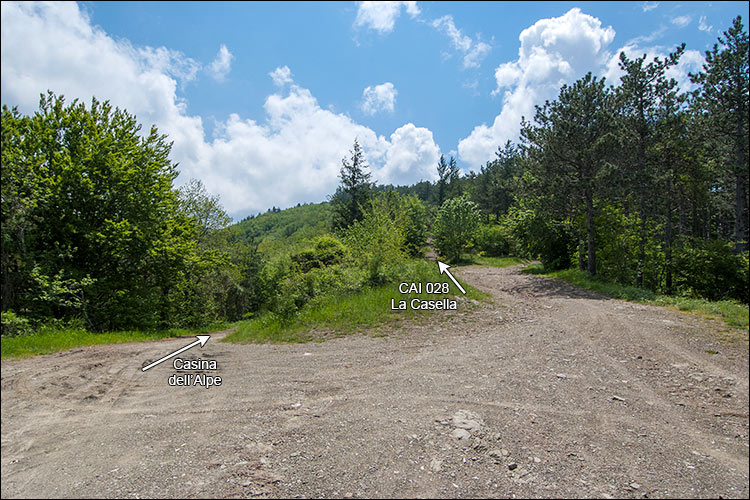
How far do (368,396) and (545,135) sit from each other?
18.7m

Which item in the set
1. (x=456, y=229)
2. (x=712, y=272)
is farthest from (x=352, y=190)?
(x=712, y=272)

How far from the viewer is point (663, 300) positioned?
25.8ft

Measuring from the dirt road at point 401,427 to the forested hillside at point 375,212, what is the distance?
1412mm

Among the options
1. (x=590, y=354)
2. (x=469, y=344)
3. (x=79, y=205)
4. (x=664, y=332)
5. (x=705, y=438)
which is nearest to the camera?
(x=705, y=438)

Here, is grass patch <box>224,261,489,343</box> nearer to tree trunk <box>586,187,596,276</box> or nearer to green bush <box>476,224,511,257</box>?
tree trunk <box>586,187,596,276</box>

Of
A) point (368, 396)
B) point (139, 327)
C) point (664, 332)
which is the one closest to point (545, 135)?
point (664, 332)

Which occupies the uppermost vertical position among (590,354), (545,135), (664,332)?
(545,135)

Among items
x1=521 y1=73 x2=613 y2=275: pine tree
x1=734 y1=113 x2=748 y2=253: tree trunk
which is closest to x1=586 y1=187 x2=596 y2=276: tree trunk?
x1=521 y1=73 x2=613 y2=275: pine tree

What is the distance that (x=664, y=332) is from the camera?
159 inches

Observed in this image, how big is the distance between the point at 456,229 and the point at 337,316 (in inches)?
1012

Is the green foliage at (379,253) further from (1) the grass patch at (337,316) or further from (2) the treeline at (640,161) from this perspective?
(2) the treeline at (640,161)

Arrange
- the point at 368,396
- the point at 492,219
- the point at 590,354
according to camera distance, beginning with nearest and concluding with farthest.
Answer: the point at 368,396 → the point at 590,354 → the point at 492,219

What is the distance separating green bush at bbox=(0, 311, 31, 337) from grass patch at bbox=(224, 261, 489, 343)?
570cm

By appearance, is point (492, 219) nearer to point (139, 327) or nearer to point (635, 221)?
point (635, 221)
